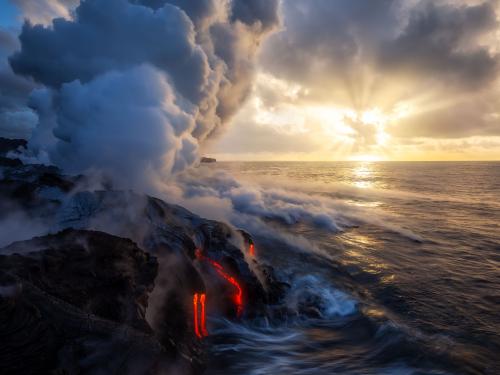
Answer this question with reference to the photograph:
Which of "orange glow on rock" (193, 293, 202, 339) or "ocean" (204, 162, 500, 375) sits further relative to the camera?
"orange glow on rock" (193, 293, 202, 339)

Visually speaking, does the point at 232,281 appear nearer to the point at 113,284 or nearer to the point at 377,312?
the point at 113,284

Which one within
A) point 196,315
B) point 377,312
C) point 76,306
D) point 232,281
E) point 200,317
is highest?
point 76,306

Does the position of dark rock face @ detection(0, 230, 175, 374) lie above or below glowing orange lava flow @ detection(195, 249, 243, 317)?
above

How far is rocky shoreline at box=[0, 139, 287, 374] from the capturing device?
5184 millimetres

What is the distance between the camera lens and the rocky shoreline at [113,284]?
518 cm

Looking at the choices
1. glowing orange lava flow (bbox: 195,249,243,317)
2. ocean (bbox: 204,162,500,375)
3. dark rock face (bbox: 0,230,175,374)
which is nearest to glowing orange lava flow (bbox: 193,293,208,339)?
ocean (bbox: 204,162,500,375)

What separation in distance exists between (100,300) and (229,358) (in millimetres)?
4876

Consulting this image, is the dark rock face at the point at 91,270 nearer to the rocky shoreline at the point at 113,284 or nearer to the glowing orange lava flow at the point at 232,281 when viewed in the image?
the rocky shoreline at the point at 113,284

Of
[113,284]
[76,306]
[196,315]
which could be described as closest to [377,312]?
[196,315]

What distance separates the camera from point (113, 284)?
7.24m

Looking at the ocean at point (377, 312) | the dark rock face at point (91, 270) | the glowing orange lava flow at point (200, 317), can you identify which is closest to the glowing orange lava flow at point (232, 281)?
the ocean at point (377, 312)

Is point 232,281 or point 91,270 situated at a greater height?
point 91,270

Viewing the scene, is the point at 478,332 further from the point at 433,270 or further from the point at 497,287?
the point at 433,270

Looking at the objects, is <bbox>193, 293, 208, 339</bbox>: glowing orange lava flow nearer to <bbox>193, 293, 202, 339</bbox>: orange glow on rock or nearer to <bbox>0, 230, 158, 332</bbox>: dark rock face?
<bbox>193, 293, 202, 339</bbox>: orange glow on rock
